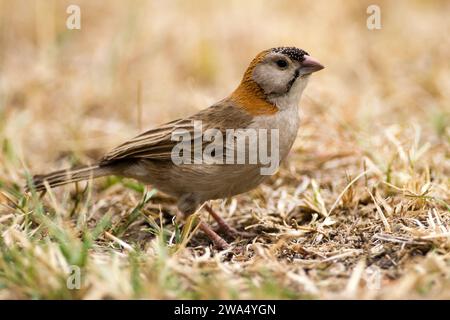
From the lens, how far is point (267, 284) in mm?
3162

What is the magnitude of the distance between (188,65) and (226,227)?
355 centimetres

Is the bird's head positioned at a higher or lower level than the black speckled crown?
lower

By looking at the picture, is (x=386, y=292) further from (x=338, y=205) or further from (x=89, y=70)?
(x=89, y=70)

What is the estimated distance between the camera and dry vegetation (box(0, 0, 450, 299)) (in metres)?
3.34

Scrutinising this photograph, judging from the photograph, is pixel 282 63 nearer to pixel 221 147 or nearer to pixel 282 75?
pixel 282 75

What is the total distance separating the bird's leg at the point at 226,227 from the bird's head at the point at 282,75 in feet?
2.63

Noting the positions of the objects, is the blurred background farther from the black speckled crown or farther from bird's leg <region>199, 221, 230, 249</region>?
bird's leg <region>199, 221, 230, 249</region>

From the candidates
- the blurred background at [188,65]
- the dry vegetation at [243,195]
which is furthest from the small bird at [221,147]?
the blurred background at [188,65]

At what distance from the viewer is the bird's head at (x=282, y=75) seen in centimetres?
455

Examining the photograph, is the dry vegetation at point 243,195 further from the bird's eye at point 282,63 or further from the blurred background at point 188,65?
the bird's eye at point 282,63

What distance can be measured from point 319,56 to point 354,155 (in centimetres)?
262

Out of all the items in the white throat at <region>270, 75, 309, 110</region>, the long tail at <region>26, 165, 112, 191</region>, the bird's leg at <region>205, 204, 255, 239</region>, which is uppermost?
the white throat at <region>270, 75, 309, 110</region>

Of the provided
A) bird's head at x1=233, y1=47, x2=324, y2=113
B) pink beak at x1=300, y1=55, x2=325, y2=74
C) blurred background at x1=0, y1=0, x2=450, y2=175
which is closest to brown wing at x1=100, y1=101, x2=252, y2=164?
bird's head at x1=233, y1=47, x2=324, y2=113

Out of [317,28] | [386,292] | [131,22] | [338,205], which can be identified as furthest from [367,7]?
[386,292]
